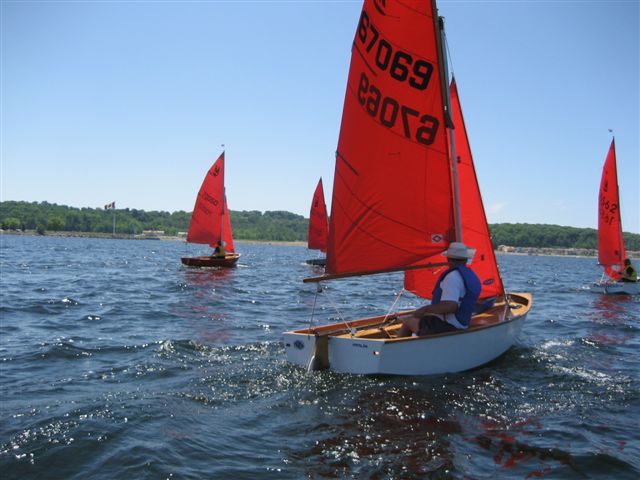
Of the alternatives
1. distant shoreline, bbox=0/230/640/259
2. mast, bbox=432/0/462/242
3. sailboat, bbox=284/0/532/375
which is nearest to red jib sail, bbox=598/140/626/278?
sailboat, bbox=284/0/532/375

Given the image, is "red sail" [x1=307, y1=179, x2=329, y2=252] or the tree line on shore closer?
"red sail" [x1=307, y1=179, x2=329, y2=252]

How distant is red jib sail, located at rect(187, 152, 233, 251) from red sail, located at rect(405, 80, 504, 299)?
23.2 metres

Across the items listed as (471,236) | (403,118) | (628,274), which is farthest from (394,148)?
(628,274)

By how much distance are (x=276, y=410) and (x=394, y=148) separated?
4.46m

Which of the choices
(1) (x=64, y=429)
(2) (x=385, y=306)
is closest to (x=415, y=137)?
(1) (x=64, y=429)

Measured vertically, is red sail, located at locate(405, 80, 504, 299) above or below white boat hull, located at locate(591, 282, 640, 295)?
above

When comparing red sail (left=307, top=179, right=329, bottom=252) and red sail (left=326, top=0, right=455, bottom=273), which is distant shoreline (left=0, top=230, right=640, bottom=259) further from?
red sail (left=326, top=0, right=455, bottom=273)

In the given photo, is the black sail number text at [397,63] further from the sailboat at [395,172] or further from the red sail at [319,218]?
the red sail at [319,218]

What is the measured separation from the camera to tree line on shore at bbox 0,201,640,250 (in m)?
144

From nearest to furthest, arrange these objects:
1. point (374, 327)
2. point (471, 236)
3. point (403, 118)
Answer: point (403, 118) < point (374, 327) < point (471, 236)

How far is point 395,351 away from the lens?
7.54 meters

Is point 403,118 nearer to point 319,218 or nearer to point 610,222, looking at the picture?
point 610,222

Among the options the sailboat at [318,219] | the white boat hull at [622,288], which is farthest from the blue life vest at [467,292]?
the sailboat at [318,219]

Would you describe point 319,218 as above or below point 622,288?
above
